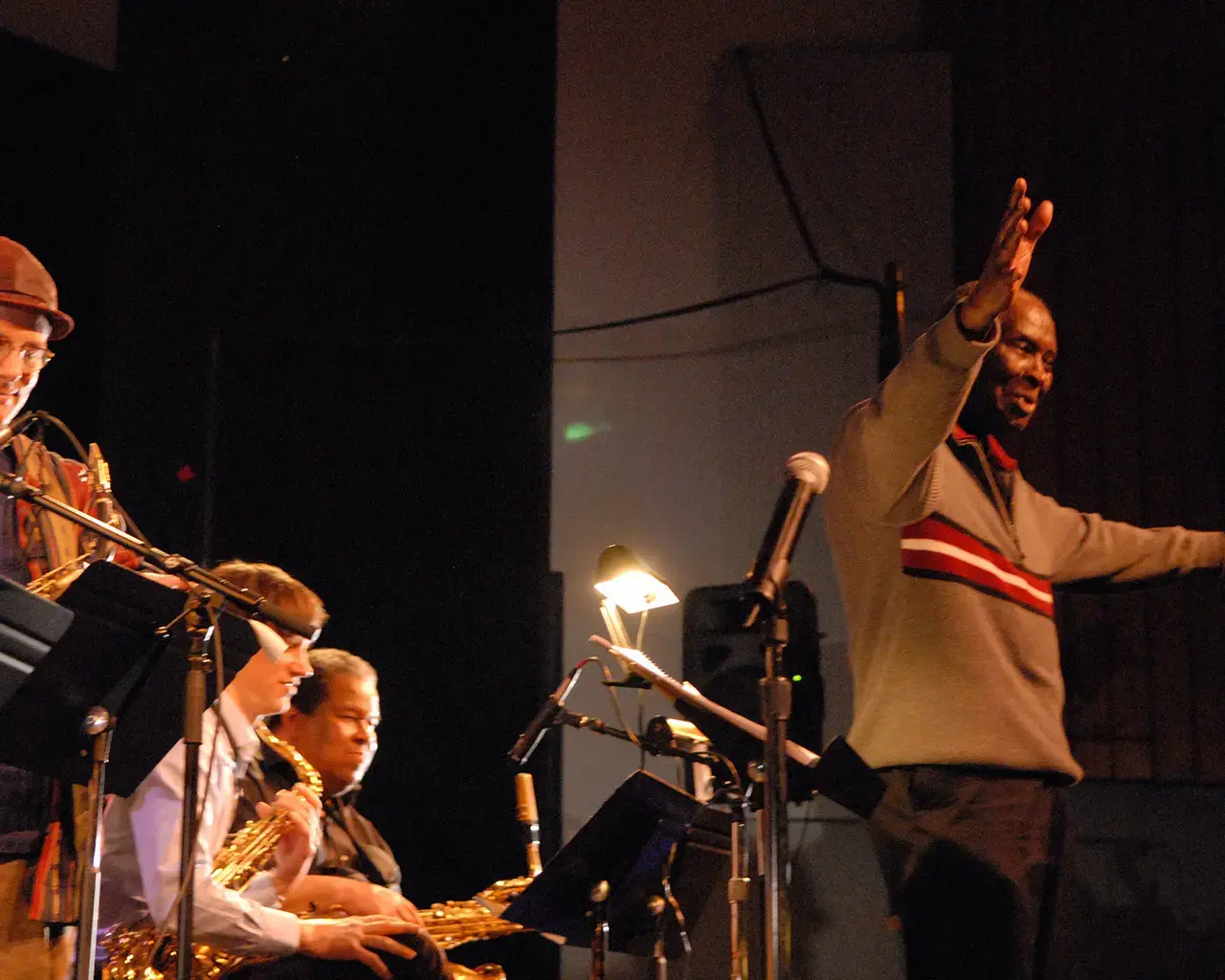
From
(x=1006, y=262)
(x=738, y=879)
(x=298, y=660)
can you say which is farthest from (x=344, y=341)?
(x=1006, y=262)

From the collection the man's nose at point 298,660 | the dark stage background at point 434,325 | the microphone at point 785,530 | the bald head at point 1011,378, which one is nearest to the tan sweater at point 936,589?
the bald head at point 1011,378

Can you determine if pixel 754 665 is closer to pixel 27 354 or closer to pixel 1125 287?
pixel 1125 287

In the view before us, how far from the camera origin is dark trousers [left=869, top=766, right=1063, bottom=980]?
2596mm

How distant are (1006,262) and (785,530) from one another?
60 cm

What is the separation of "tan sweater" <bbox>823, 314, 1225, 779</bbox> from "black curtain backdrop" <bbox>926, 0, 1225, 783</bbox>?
1606 mm

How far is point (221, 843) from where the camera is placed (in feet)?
10.1

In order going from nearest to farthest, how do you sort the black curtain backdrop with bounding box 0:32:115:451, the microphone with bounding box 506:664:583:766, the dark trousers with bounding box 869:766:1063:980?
1. the dark trousers with bounding box 869:766:1063:980
2. the microphone with bounding box 506:664:583:766
3. the black curtain backdrop with bounding box 0:32:115:451

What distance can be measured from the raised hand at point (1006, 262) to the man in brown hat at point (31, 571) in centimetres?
169

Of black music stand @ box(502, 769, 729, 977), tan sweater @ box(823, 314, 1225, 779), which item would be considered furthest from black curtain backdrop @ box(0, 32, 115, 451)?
tan sweater @ box(823, 314, 1225, 779)

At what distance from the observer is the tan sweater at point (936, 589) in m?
2.63

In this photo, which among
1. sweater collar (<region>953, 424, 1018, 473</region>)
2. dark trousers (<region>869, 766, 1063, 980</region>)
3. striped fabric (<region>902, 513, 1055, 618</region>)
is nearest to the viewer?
dark trousers (<region>869, 766, 1063, 980</region>)

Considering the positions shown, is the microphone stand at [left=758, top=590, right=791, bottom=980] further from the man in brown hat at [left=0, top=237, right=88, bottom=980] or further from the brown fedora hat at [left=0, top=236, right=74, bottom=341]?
the brown fedora hat at [left=0, top=236, right=74, bottom=341]

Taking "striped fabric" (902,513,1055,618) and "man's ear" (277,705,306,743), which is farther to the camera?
"man's ear" (277,705,306,743)

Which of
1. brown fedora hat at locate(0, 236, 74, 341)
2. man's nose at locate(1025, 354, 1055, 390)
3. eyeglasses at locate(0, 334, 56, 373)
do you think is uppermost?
brown fedora hat at locate(0, 236, 74, 341)
